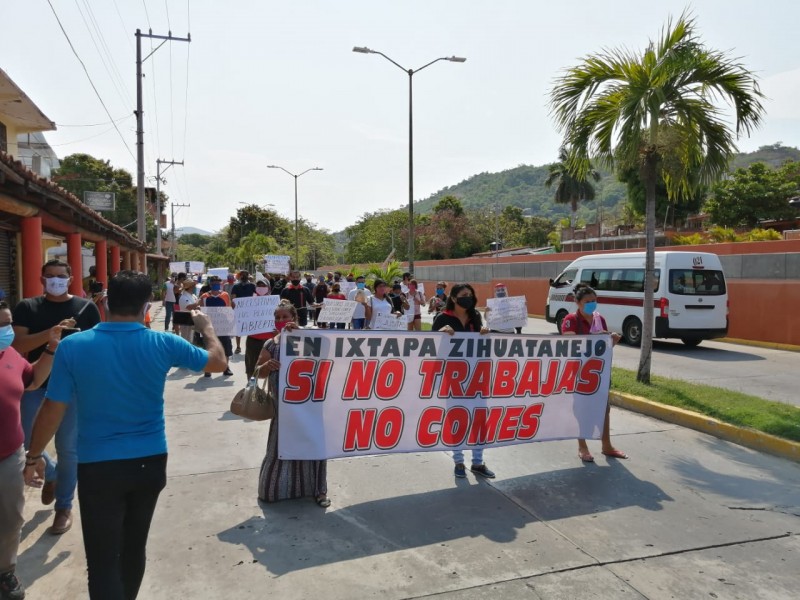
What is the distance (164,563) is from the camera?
12.6 feet

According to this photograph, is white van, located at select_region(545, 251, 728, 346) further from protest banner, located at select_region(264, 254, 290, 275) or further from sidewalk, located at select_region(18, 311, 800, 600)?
protest banner, located at select_region(264, 254, 290, 275)

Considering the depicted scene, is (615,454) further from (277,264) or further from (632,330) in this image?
(277,264)

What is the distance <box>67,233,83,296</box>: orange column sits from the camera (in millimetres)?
13867

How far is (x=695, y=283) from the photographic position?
45.0 feet

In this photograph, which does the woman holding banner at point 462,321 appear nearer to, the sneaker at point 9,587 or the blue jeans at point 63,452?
the blue jeans at point 63,452

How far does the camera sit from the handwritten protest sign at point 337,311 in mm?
11594

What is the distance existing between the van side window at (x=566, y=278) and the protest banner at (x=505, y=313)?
4935 mm

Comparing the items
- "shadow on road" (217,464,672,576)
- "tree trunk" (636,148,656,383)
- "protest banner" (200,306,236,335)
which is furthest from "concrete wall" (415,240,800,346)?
"protest banner" (200,306,236,335)

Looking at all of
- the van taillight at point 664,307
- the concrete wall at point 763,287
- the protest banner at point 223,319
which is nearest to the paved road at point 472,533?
the protest banner at point 223,319

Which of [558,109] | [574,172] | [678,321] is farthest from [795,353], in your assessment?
[558,109]

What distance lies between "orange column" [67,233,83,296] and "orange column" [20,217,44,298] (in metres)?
4.00

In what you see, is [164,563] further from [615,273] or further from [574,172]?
[615,273]

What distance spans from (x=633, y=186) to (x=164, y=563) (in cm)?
4771

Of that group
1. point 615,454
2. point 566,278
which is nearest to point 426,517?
point 615,454
